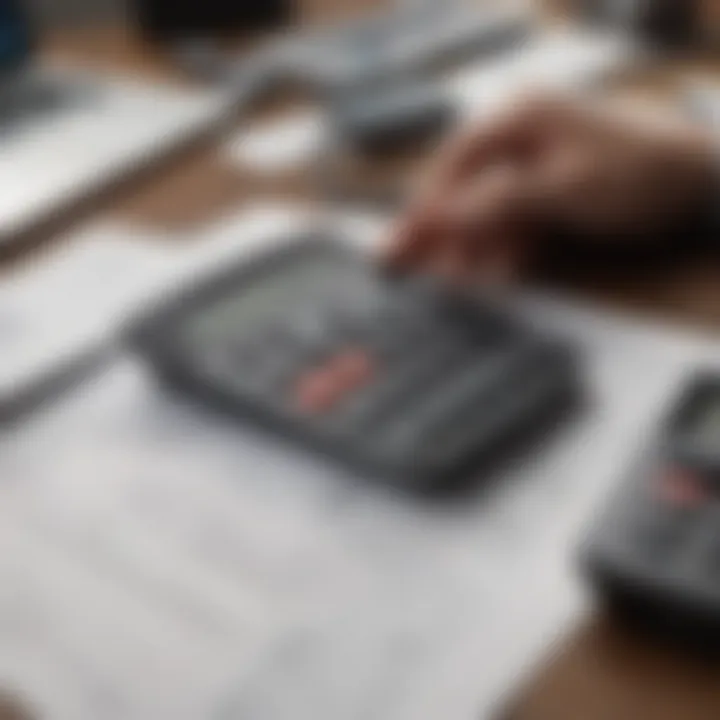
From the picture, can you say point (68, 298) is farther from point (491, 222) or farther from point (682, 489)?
point (682, 489)

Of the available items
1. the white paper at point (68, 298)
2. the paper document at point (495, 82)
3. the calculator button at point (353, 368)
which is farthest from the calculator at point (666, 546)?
the paper document at point (495, 82)

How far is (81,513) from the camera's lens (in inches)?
18.8

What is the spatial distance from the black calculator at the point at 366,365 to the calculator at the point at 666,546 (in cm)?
7

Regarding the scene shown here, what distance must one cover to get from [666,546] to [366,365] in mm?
164

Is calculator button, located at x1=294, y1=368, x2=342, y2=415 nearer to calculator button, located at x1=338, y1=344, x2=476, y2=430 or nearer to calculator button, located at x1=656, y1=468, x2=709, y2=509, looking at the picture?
calculator button, located at x1=338, y1=344, x2=476, y2=430

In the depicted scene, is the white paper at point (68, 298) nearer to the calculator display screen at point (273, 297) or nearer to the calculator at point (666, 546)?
the calculator display screen at point (273, 297)

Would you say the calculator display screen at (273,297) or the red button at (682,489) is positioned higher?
the calculator display screen at (273,297)

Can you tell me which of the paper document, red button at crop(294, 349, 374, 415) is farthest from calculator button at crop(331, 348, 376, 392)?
the paper document

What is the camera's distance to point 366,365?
1.74 ft

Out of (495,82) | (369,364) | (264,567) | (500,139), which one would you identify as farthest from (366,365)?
(495,82)

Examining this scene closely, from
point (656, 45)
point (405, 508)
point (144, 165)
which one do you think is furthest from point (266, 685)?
point (656, 45)

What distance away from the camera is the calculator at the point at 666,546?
15.6 inches

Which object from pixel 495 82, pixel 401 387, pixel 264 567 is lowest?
pixel 264 567

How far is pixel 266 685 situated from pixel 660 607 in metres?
0.12
